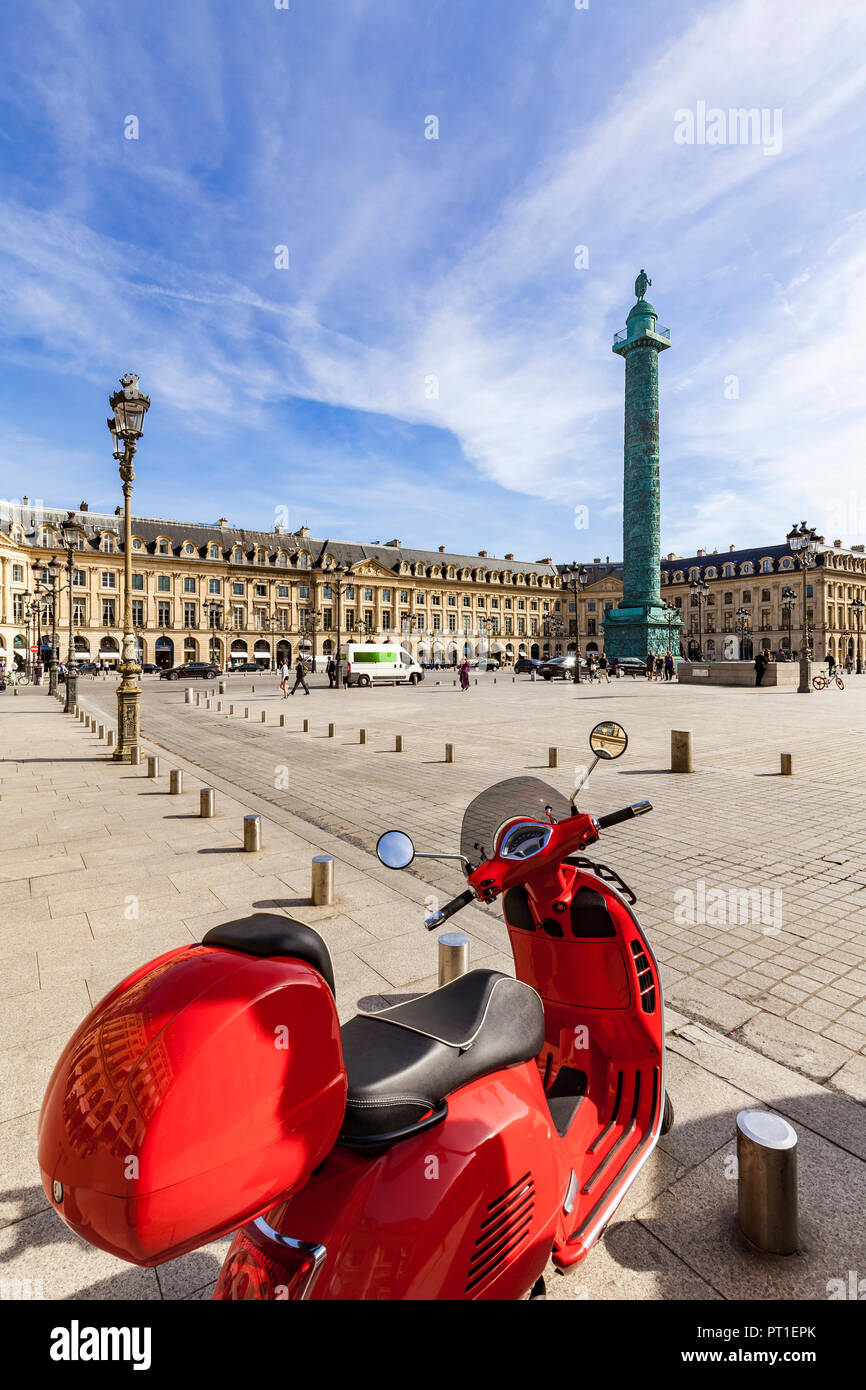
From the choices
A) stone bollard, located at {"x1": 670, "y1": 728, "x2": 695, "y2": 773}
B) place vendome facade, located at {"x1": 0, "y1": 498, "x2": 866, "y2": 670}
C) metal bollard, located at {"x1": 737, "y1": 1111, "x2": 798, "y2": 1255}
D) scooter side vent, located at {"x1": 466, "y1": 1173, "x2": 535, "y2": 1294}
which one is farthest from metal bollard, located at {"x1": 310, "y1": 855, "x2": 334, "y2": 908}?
place vendome facade, located at {"x1": 0, "y1": 498, "x2": 866, "y2": 670}

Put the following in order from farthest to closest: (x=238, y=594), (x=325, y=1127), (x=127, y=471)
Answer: (x=238, y=594), (x=127, y=471), (x=325, y=1127)

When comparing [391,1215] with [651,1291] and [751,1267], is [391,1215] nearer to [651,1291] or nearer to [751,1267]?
[651,1291]

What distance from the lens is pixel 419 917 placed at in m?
4.98

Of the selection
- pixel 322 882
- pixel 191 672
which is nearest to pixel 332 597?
pixel 191 672

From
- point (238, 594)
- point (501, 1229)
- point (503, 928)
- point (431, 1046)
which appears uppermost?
point (238, 594)

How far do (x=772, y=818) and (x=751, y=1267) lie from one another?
6.29 meters

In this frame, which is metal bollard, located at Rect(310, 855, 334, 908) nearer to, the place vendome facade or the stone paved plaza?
the stone paved plaza

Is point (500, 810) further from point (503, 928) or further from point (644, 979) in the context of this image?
point (503, 928)

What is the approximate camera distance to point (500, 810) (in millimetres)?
2270

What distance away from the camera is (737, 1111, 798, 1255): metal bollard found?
6.80ft

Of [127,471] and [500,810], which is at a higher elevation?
[127,471]

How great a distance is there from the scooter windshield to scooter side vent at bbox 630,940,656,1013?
1.92 feet

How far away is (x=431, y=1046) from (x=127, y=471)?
1244 cm
